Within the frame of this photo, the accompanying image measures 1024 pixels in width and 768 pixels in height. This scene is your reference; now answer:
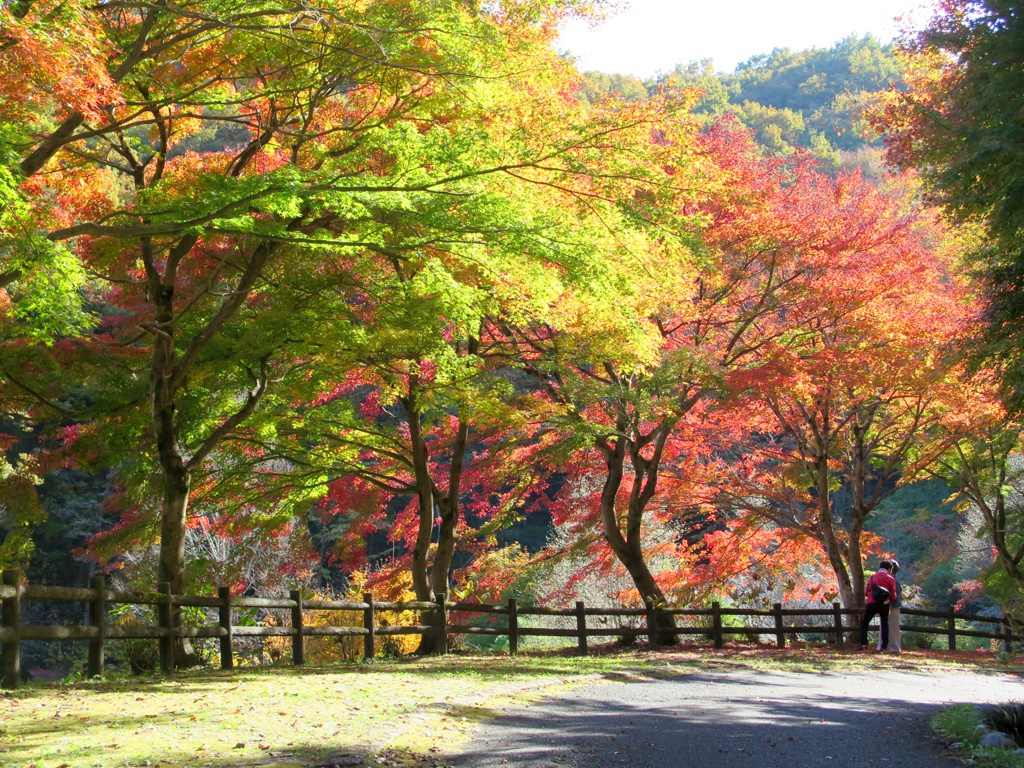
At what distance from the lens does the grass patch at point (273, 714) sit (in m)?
5.34

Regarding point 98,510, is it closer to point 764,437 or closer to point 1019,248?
point 764,437

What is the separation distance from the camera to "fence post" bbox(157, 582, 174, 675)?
9992 mm

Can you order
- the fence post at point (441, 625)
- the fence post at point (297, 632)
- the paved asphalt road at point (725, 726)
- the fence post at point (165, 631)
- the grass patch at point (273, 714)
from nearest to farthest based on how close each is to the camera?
the grass patch at point (273, 714)
the paved asphalt road at point (725, 726)
the fence post at point (165, 631)
the fence post at point (297, 632)
the fence post at point (441, 625)

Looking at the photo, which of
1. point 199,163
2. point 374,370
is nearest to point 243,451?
point 374,370

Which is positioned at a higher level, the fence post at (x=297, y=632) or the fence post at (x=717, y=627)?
the fence post at (x=297, y=632)

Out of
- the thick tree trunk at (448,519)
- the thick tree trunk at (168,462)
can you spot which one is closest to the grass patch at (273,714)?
the thick tree trunk at (168,462)

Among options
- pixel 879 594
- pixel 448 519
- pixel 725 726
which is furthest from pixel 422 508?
pixel 725 726

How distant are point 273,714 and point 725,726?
3.53 meters

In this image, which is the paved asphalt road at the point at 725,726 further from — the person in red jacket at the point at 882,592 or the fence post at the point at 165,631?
the fence post at the point at 165,631

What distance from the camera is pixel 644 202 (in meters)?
10.8

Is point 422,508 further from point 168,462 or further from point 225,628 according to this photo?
point 225,628

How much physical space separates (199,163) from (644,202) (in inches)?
256

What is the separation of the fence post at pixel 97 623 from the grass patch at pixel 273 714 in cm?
26

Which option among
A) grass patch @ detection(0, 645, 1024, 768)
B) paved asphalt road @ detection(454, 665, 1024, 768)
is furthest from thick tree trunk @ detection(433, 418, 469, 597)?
paved asphalt road @ detection(454, 665, 1024, 768)
